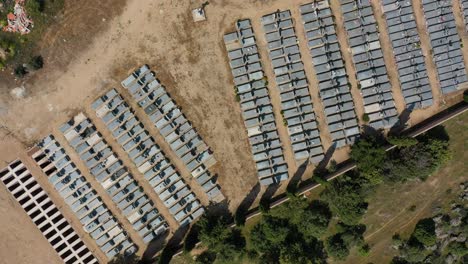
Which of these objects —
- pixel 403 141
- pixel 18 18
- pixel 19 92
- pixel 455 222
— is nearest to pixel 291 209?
pixel 403 141

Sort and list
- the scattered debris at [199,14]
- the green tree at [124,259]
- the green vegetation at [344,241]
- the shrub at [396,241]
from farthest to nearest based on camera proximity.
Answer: the shrub at [396,241] < the green vegetation at [344,241] < the green tree at [124,259] < the scattered debris at [199,14]

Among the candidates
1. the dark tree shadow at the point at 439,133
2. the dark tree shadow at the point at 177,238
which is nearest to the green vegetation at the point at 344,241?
the dark tree shadow at the point at 177,238

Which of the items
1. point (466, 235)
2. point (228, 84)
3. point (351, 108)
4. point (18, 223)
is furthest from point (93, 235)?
point (466, 235)

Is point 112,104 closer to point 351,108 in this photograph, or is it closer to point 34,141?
point 34,141

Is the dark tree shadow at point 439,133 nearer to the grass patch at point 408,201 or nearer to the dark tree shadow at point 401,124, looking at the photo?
the grass patch at point 408,201

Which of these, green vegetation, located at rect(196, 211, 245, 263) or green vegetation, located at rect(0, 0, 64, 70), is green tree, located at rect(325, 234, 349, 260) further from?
green vegetation, located at rect(0, 0, 64, 70)

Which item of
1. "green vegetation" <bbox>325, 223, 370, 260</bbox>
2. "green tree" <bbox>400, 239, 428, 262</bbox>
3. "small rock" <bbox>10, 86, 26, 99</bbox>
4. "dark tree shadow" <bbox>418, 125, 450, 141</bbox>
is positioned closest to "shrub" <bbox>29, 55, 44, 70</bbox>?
"small rock" <bbox>10, 86, 26, 99</bbox>

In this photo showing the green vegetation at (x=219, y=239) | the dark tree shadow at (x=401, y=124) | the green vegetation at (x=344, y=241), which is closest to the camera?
the green vegetation at (x=219, y=239)
